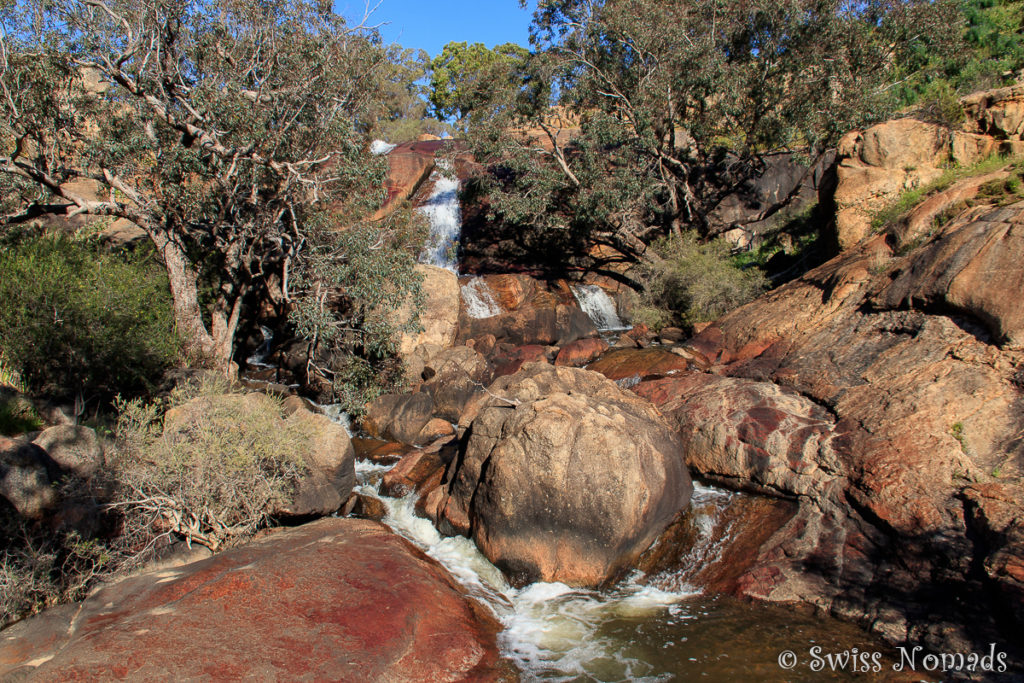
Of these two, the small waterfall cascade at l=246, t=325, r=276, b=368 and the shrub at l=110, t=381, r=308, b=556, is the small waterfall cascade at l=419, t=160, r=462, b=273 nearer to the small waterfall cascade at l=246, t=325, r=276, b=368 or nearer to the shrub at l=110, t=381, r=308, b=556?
the small waterfall cascade at l=246, t=325, r=276, b=368

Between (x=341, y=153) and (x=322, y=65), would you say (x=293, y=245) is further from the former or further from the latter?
(x=322, y=65)

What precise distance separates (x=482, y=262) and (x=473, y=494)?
14.1 metres

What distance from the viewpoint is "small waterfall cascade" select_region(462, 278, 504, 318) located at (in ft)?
60.0

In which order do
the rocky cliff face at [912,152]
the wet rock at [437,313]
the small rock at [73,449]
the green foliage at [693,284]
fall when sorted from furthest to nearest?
the wet rock at [437,313], the green foliage at [693,284], the rocky cliff face at [912,152], the small rock at [73,449]

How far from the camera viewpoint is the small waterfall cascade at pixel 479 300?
18297 millimetres

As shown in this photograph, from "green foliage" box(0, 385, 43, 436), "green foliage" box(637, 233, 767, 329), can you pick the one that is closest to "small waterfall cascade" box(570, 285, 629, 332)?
"green foliage" box(637, 233, 767, 329)

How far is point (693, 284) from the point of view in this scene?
16.4m

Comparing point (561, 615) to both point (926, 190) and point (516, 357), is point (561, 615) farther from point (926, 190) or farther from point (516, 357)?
point (926, 190)

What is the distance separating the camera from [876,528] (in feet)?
22.3

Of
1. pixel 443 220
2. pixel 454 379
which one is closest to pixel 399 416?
pixel 454 379

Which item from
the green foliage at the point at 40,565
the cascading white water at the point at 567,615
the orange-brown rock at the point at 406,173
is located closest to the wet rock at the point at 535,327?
the orange-brown rock at the point at 406,173

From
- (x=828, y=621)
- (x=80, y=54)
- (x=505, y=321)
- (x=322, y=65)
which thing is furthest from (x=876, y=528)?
(x=80, y=54)

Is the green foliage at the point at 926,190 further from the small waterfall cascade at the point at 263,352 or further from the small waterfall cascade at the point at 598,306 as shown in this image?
the small waterfall cascade at the point at 263,352

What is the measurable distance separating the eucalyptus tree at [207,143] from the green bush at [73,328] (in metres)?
1.64
